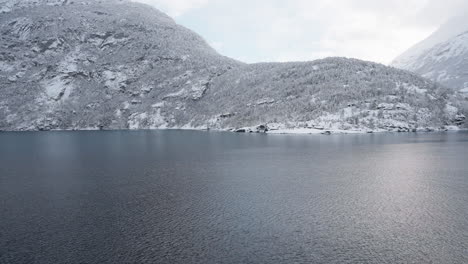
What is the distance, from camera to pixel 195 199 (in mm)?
36219

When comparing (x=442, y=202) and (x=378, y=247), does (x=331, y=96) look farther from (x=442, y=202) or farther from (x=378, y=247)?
(x=378, y=247)

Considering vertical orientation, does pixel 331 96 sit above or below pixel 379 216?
above

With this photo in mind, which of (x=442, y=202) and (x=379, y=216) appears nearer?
(x=379, y=216)

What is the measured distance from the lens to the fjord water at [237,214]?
2225cm

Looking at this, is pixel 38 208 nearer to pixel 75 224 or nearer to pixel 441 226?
pixel 75 224

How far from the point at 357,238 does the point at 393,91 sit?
190 meters

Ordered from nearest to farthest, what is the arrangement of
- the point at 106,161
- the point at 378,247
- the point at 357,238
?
the point at 378,247
the point at 357,238
the point at 106,161

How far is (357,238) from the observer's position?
2458 centimetres

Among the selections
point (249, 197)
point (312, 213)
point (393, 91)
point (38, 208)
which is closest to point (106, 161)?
point (38, 208)

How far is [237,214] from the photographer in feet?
100

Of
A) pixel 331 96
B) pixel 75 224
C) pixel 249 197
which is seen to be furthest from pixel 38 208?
pixel 331 96

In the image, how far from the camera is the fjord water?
22250 mm

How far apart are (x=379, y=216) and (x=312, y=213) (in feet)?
18.9

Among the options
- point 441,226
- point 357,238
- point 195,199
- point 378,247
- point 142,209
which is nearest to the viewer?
point 378,247
